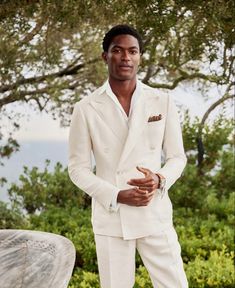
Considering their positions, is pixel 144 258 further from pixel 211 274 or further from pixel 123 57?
pixel 211 274

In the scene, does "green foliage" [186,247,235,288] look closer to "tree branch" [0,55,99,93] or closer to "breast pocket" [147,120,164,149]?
"breast pocket" [147,120,164,149]

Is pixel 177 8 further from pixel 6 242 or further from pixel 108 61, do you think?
pixel 6 242

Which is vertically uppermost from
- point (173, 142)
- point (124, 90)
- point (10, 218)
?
point (124, 90)

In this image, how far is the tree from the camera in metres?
4.61

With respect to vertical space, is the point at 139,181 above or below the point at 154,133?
below

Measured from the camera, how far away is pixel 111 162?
3.10 m

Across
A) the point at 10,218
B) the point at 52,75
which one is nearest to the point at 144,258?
the point at 10,218

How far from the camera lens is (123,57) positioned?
10.1 ft

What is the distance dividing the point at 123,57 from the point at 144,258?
1.02 metres

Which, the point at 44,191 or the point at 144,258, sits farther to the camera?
the point at 44,191

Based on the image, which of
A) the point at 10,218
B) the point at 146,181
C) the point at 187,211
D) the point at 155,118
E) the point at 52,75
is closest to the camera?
the point at 146,181

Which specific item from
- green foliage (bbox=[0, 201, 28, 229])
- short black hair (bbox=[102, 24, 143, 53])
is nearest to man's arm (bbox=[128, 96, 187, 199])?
short black hair (bbox=[102, 24, 143, 53])

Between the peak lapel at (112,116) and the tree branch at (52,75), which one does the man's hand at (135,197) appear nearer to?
the peak lapel at (112,116)

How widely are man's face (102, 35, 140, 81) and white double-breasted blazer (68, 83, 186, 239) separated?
141 mm
